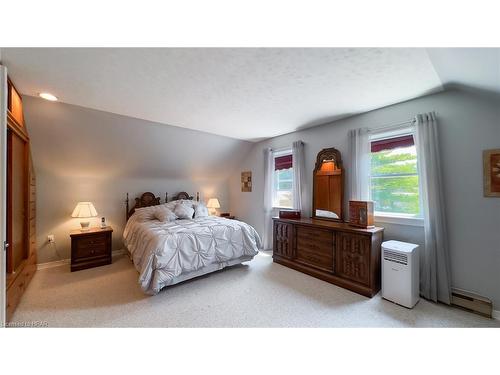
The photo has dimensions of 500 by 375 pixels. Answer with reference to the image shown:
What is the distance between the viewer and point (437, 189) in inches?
85.7

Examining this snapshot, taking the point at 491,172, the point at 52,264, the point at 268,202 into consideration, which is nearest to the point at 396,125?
the point at 491,172

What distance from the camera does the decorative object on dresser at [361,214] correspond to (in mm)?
2521

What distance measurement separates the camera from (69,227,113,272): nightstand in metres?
3.01

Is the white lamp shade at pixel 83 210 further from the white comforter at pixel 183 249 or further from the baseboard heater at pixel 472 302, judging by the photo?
the baseboard heater at pixel 472 302

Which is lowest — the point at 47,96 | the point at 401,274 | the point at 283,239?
the point at 401,274

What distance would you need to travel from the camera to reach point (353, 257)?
97.0 inches

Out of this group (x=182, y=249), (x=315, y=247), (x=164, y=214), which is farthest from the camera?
(x=164, y=214)

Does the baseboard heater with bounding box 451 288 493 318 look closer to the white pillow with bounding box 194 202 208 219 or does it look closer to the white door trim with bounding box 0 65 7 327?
the white pillow with bounding box 194 202 208 219

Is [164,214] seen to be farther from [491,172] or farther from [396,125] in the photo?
[491,172]

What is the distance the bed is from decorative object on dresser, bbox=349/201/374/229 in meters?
1.56

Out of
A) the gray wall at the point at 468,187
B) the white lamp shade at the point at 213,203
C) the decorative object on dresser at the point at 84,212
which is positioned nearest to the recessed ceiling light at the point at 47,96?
the decorative object on dresser at the point at 84,212

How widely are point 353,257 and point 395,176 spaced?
1.26 m
